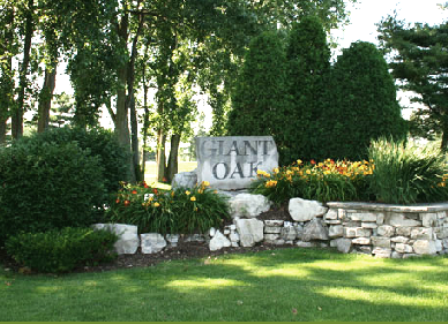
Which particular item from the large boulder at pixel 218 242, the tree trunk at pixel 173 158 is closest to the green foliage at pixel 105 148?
the large boulder at pixel 218 242

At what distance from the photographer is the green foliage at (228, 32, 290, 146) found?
8.83 metres

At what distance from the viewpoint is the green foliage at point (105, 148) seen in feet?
24.7

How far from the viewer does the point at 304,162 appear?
29.4 ft

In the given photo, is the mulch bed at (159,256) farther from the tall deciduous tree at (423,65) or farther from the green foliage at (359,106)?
the tall deciduous tree at (423,65)

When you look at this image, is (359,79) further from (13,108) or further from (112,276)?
(13,108)

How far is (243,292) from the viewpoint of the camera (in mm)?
4273

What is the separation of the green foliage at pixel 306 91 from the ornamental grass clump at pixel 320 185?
1623 mm

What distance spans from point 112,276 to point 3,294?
1.21 metres

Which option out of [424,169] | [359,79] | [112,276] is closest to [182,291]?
[112,276]

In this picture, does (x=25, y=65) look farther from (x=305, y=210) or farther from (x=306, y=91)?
(x=305, y=210)

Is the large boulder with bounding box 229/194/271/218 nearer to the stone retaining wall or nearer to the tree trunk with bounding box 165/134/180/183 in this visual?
the stone retaining wall

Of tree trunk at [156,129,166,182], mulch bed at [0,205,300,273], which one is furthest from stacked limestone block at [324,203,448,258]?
tree trunk at [156,129,166,182]

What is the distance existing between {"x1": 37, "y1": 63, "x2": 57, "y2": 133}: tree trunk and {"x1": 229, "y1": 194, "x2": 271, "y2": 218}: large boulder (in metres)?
8.31

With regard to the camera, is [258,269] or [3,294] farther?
[258,269]
